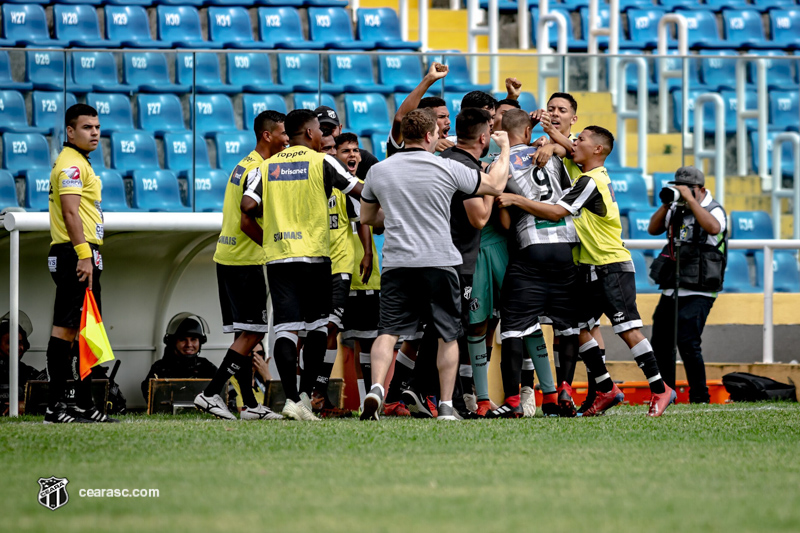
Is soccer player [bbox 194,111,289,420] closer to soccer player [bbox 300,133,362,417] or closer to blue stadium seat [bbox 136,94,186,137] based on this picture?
soccer player [bbox 300,133,362,417]

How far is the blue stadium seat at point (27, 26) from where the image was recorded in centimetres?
1223

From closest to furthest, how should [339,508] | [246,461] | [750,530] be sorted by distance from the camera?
[750,530], [339,508], [246,461]

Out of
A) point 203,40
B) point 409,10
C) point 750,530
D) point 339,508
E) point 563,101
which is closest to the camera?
point 750,530

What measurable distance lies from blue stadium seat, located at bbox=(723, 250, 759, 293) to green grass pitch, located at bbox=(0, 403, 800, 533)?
16.3 feet

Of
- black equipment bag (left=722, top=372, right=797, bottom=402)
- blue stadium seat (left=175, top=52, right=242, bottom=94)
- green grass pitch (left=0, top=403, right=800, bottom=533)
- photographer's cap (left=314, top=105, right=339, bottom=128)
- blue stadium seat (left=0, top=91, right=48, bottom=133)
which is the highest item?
blue stadium seat (left=175, top=52, right=242, bottom=94)

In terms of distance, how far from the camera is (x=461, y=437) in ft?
17.9

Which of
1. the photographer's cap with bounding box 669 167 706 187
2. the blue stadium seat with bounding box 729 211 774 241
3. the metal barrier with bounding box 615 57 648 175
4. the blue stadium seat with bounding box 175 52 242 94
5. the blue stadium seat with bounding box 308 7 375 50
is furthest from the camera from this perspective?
the blue stadium seat with bounding box 308 7 375 50

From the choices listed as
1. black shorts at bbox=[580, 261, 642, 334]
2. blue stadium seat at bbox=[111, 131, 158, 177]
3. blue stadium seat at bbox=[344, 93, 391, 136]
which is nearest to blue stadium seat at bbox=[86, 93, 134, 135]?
blue stadium seat at bbox=[111, 131, 158, 177]

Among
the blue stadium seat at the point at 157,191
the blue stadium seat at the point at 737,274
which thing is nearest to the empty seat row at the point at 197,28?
the blue stadium seat at the point at 157,191

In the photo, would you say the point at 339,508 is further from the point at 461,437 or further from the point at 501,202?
the point at 501,202

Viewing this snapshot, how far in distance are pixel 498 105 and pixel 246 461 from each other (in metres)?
3.89

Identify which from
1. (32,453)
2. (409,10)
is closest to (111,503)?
(32,453)

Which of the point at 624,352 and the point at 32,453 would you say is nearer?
the point at 32,453

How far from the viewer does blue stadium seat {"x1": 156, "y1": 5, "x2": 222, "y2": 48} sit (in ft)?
42.3
